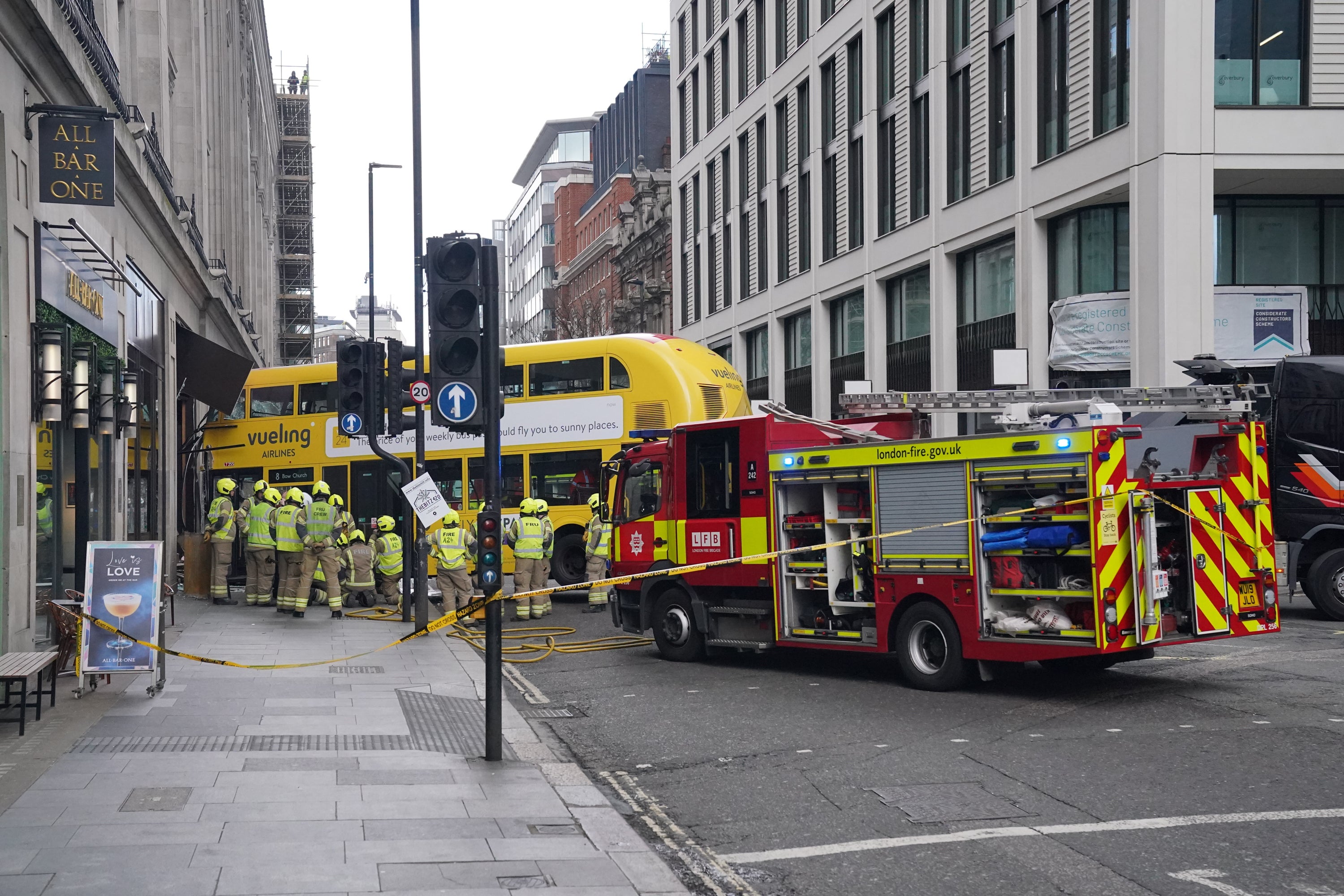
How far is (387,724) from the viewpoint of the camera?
9914 millimetres

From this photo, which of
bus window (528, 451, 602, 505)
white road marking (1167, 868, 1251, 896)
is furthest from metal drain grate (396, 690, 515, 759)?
bus window (528, 451, 602, 505)

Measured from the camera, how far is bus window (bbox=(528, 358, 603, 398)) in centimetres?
2222

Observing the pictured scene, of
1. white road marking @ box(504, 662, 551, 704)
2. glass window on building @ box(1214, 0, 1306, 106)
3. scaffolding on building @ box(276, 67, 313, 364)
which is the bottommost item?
white road marking @ box(504, 662, 551, 704)

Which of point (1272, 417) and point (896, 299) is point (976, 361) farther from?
point (1272, 417)

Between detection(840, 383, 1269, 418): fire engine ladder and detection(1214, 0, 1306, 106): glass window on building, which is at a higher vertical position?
detection(1214, 0, 1306, 106): glass window on building

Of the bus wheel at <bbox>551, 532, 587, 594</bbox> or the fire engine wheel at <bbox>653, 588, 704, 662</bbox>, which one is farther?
the bus wheel at <bbox>551, 532, 587, 594</bbox>

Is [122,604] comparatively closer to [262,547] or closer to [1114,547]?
[1114,547]

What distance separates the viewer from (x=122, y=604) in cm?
1055

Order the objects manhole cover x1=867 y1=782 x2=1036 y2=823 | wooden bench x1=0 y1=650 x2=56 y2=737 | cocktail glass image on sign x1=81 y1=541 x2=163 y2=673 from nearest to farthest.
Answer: manhole cover x1=867 y1=782 x2=1036 y2=823
wooden bench x1=0 y1=650 x2=56 y2=737
cocktail glass image on sign x1=81 y1=541 x2=163 y2=673

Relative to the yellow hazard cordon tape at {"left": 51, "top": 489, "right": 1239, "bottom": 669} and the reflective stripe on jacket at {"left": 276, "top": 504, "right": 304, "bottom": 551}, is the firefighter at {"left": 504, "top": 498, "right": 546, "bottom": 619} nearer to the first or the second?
the yellow hazard cordon tape at {"left": 51, "top": 489, "right": 1239, "bottom": 669}

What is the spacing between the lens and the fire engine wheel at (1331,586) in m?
16.2

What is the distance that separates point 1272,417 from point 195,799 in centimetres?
1472

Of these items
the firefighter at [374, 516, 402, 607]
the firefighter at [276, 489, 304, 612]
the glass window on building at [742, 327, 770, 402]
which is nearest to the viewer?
the firefighter at [276, 489, 304, 612]

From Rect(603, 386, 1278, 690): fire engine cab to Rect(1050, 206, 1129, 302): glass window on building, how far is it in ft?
39.9
